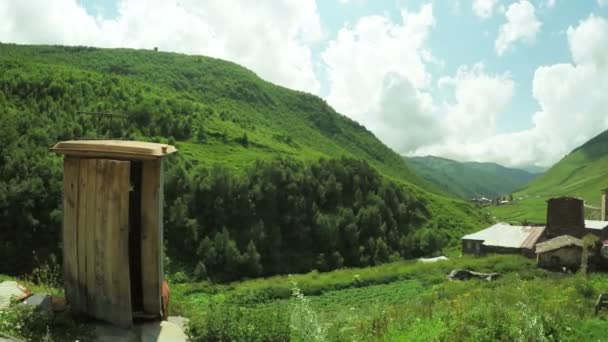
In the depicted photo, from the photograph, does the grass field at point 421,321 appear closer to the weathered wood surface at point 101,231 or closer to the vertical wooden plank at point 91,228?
the weathered wood surface at point 101,231

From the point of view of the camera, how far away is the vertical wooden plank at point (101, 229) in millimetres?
7648

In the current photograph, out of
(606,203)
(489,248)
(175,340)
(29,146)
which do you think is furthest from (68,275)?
(606,203)

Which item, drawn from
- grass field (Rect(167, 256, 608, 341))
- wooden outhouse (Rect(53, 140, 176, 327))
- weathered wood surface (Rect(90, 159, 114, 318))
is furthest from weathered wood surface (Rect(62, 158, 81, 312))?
grass field (Rect(167, 256, 608, 341))

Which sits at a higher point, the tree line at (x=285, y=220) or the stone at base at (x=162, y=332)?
the stone at base at (x=162, y=332)

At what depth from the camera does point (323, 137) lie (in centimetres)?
15288

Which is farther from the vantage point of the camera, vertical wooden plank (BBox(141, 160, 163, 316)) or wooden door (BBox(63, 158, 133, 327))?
vertical wooden plank (BBox(141, 160, 163, 316))

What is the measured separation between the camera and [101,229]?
7.69 metres

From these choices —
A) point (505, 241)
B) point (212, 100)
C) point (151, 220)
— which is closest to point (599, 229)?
point (505, 241)

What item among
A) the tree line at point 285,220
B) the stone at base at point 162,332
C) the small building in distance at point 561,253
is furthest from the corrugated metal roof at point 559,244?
the stone at base at point 162,332

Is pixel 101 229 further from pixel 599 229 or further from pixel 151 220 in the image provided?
pixel 599 229

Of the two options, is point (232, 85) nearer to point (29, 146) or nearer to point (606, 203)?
point (29, 146)

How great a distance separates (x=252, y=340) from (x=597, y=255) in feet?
98.0

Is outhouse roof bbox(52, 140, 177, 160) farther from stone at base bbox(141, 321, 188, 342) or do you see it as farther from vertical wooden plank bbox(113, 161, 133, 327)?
stone at base bbox(141, 321, 188, 342)

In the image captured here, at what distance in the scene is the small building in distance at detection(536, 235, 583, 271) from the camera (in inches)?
1417
